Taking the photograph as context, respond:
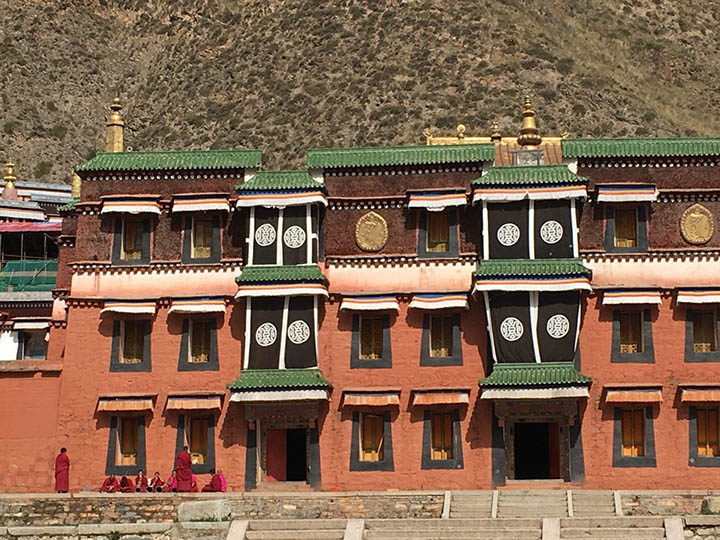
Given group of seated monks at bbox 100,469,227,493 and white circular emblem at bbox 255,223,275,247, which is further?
white circular emblem at bbox 255,223,275,247

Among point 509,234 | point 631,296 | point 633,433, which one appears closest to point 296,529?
point 633,433

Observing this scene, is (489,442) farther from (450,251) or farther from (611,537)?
(611,537)

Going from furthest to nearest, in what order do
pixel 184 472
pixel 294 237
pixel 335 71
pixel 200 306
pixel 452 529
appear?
pixel 335 71
pixel 294 237
pixel 200 306
pixel 184 472
pixel 452 529

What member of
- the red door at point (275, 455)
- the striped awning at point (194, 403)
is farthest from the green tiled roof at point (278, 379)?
the red door at point (275, 455)

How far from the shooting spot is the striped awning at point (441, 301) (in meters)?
39.0

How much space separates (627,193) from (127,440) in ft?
54.6

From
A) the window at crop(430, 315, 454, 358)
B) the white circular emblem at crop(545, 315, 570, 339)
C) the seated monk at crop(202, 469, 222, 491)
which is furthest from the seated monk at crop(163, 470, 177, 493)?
the white circular emblem at crop(545, 315, 570, 339)

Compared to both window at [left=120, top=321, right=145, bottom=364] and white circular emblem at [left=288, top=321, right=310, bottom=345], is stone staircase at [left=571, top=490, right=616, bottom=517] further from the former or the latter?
window at [left=120, top=321, right=145, bottom=364]

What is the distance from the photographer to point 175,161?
41000 mm

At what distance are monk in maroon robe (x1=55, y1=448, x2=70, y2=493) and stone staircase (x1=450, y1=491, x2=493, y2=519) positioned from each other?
11582mm

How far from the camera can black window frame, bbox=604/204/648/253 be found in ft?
130

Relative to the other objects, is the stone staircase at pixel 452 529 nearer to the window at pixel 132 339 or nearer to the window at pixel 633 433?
the window at pixel 633 433

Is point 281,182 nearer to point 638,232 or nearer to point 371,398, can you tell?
point 371,398

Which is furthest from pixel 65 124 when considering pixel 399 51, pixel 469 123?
pixel 469 123
